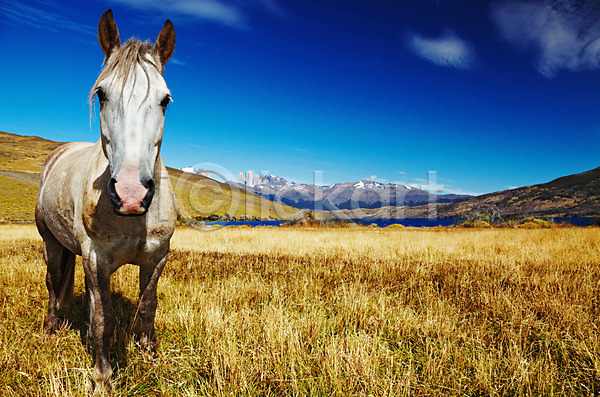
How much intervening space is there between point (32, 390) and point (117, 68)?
9.81 ft

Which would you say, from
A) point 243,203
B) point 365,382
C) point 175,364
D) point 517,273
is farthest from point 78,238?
point 243,203

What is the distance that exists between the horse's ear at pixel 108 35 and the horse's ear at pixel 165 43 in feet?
1.21

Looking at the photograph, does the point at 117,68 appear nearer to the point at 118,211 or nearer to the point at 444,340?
the point at 118,211

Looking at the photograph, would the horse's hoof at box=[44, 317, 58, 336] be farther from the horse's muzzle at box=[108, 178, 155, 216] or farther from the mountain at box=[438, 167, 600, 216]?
the mountain at box=[438, 167, 600, 216]

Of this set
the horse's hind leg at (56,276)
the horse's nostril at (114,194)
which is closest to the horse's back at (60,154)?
the horse's hind leg at (56,276)

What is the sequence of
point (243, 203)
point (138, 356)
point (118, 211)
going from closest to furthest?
point (118, 211)
point (138, 356)
point (243, 203)

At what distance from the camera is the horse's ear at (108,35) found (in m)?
2.59

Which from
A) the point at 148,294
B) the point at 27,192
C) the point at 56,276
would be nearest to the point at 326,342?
the point at 148,294

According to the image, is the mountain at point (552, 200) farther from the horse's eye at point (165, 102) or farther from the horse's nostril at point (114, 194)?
the horse's nostril at point (114, 194)

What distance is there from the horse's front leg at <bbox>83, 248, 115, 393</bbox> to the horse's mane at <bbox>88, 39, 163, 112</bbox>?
5.02 feet

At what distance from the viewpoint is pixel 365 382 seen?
2.34 m

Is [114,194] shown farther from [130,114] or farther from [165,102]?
[165,102]

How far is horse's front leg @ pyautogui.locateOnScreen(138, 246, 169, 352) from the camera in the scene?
10.3 ft

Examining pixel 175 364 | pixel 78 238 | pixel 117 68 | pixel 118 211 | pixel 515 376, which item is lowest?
pixel 175 364
